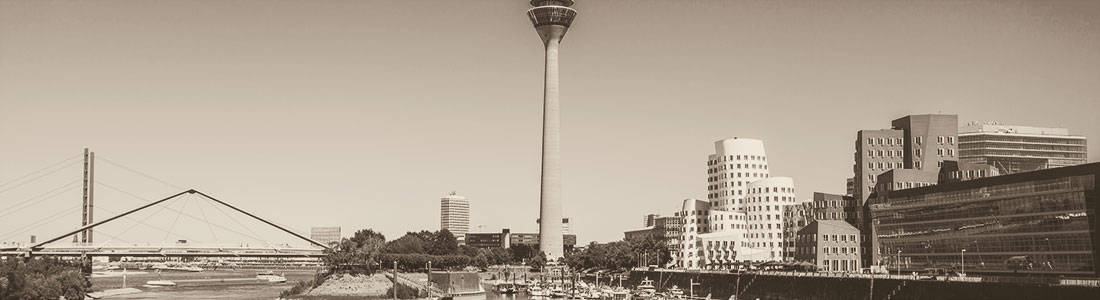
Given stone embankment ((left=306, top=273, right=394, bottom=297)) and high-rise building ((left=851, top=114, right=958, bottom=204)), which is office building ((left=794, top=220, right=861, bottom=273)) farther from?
stone embankment ((left=306, top=273, right=394, bottom=297))

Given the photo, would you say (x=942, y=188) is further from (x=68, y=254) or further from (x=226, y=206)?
(x=68, y=254)

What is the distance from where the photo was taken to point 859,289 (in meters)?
126

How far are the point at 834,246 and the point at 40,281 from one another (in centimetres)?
11438

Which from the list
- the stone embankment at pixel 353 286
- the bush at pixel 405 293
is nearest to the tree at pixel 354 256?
the stone embankment at pixel 353 286

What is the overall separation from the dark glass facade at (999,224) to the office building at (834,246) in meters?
17.8

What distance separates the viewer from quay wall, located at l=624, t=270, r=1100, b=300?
3868 inches

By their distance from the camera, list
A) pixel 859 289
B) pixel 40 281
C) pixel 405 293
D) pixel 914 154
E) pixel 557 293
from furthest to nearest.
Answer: pixel 914 154 < pixel 557 293 < pixel 405 293 < pixel 40 281 < pixel 859 289

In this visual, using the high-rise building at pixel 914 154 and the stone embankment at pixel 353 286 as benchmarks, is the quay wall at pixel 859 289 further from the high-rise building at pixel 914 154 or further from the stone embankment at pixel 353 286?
the stone embankment at pixel 353 286

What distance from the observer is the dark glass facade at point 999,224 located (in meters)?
119

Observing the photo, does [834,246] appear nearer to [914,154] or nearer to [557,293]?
[914,154]

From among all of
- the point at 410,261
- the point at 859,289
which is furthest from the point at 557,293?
the point at 859,289

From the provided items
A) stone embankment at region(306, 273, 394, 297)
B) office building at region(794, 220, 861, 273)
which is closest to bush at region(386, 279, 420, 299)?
stone embankment at region(306, 273, 394, 297)

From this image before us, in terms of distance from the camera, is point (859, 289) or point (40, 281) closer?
point (859, 289)

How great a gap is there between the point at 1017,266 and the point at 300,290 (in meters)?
92.7
